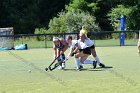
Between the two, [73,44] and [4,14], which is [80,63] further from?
[4,14]

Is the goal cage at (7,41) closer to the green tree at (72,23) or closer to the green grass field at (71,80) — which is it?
the green grass field at (71,80)

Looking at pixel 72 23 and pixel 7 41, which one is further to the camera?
pixel 72 23

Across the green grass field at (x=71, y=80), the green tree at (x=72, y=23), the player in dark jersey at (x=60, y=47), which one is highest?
the green tree at (x=72, y=23)

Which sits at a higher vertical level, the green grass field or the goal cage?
the goal cage

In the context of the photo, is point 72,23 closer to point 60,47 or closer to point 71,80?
point 60,47

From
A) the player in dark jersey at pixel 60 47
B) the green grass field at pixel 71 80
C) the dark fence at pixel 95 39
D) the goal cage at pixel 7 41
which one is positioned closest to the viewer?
the green grass field at pixel 71 80

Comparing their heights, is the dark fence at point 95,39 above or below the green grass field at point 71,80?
above

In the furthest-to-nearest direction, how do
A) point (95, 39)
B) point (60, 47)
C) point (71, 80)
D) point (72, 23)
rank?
point (72, 23) → point (95, 39) → point (60, 47) → point (71, 80)

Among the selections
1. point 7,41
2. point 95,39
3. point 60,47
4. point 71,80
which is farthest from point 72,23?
point 71,80

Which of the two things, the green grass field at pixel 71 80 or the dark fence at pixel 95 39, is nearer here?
the green grass field at pixel 71 80

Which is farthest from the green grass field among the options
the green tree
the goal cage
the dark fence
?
the green tree

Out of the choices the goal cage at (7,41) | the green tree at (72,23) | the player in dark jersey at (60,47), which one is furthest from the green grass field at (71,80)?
the green tree at (72,23)

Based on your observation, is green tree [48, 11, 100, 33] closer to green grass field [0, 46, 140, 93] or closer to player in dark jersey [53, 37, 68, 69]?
green grass field [0, 46, 140, 93]

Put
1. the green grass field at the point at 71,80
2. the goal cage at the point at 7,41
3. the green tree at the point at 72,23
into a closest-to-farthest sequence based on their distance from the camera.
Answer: the green grass field at the point at 71,80
the goal cage at the point at 7,41
the green tree at the point at 72,23
